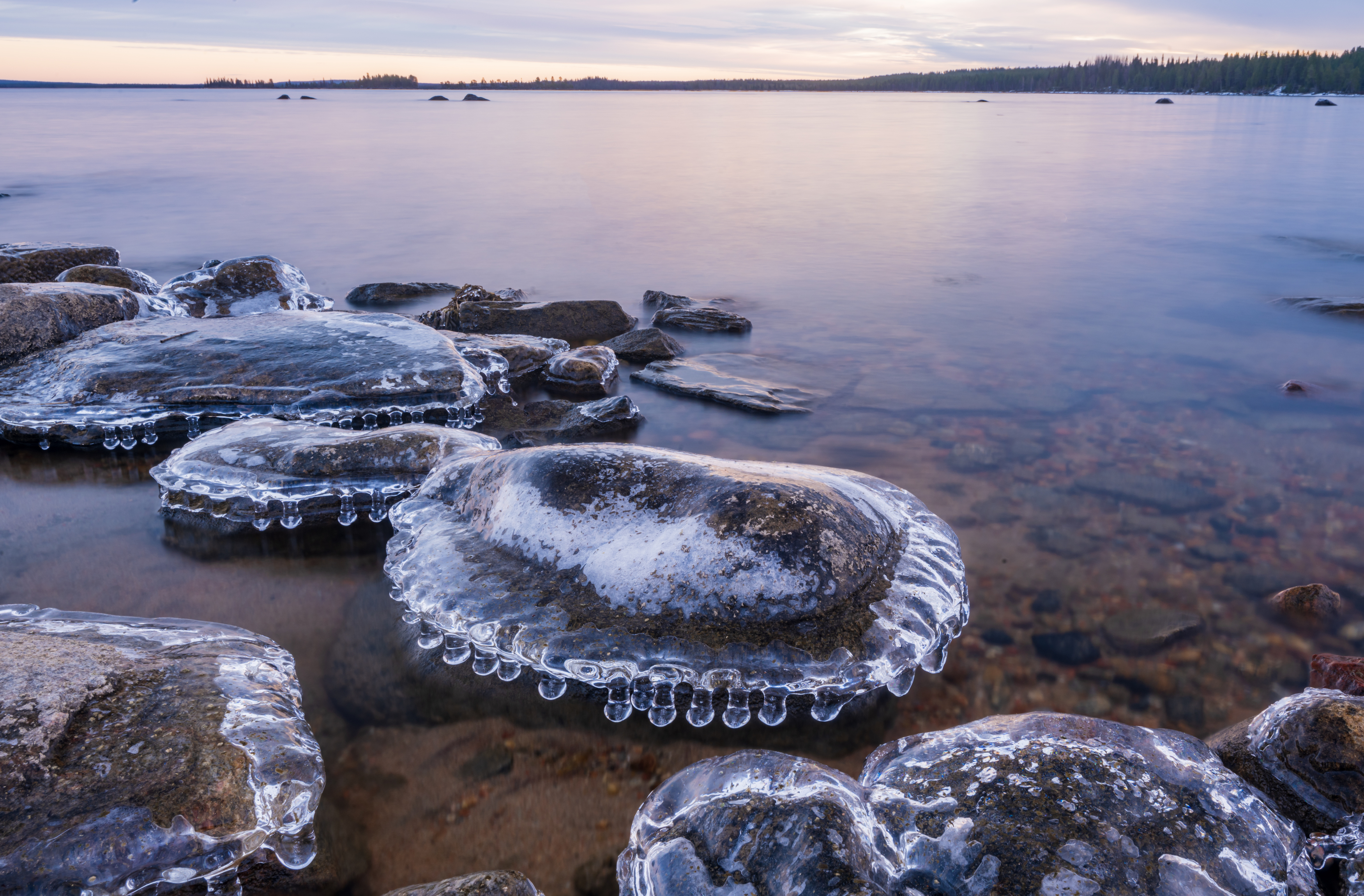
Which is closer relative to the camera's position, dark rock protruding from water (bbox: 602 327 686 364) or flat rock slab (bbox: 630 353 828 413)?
flat rock slab (bbox: 630 353 828 413)

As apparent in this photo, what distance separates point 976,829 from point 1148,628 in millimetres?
1583

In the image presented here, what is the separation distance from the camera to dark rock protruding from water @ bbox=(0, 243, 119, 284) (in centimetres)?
734

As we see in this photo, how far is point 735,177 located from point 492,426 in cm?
1512

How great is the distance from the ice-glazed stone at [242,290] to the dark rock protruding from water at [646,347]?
9.37 ft

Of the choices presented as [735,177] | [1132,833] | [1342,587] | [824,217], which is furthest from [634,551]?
[735,177]

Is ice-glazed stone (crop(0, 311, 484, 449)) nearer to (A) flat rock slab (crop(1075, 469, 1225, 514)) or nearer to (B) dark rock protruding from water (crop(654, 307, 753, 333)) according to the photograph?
(B) dark rock protruding from water (crop(654, 307, 753, 333))

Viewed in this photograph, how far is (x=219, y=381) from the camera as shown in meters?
4.57

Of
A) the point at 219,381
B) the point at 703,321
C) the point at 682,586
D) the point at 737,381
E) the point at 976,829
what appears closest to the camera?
the point at 976,829

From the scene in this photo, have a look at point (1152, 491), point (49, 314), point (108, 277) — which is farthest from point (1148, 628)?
point (108, 277)

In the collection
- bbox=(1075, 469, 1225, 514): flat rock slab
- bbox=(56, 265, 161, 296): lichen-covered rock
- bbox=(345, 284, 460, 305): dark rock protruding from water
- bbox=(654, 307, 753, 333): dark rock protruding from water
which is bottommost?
bbox=(1075, 469, 1225, 514): flat rock slab

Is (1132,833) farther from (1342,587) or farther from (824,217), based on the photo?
(824,217)

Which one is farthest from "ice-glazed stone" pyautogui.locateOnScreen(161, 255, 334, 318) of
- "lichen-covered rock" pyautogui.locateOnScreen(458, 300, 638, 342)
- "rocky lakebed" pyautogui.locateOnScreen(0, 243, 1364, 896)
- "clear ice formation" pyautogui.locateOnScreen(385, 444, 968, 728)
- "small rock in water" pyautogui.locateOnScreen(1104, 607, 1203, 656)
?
"small rock in water" pyautogui.locateOnScreen(1104, 607, 1203, 656)

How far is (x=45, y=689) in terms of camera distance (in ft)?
6.58

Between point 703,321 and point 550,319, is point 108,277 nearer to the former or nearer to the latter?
point 550,319
